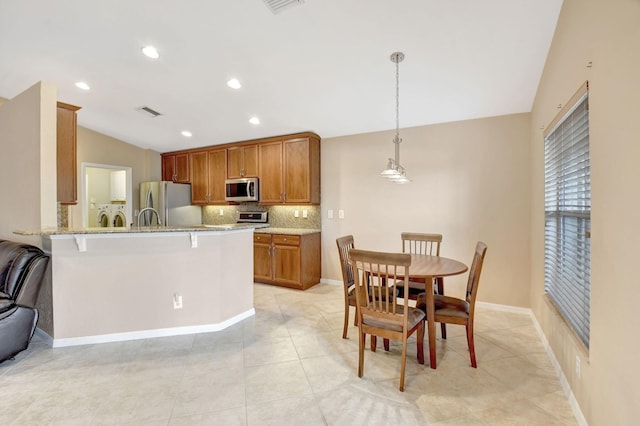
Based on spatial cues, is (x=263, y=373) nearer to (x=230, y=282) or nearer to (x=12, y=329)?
(x=230, y=282)

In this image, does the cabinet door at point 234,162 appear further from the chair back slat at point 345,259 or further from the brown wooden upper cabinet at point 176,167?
the chair back slat at point 345,259

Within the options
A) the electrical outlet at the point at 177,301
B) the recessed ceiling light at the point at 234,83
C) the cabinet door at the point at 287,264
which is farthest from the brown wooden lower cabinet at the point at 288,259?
the recessed ceiling light at the point at 234,83

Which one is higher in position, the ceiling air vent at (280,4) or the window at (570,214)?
the ceiling air vent at (280,4)

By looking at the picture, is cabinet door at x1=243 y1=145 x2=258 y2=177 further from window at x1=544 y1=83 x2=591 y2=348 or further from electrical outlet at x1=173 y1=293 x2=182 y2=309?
window at x1=544 y1=83 x2=591 y2=348

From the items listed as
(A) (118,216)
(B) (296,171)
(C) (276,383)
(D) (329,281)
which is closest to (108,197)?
(A) (118,216)

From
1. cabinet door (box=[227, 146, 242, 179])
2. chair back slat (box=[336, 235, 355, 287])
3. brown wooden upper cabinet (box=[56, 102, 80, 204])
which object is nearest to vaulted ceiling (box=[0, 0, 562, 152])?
brown wooden upper cabinet (box=[56, 102, 80, 204])

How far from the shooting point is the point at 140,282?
270 centimetres

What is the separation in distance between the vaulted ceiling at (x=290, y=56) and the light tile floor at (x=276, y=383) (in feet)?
8.25

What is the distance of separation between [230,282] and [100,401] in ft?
4.48

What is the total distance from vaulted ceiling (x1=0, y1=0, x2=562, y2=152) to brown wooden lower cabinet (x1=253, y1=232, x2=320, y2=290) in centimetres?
174

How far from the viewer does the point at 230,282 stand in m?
3.03

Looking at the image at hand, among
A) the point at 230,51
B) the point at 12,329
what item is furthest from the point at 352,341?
the point at 230,51

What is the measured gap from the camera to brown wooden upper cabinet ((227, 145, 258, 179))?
484cm

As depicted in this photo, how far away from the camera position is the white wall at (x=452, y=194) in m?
3.37
